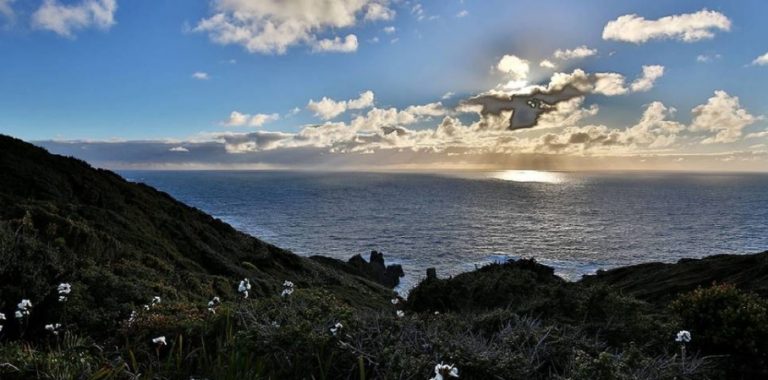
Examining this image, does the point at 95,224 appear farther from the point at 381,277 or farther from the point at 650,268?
the point at 650,268

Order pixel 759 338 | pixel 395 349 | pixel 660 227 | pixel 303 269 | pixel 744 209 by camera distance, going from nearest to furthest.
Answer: pixel 395 349
pixel 759 338
pixel 303 269
pixel 660 227
pixel 744 209

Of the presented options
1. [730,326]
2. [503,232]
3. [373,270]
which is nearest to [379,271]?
[373,270]

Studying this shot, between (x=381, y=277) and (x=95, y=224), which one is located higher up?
(x=95, y=224)

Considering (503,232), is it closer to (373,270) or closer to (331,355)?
(373,270)

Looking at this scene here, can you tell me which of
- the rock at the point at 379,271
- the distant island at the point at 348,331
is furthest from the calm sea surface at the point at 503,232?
the distant island at the point at 348,331

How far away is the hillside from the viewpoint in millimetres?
8688

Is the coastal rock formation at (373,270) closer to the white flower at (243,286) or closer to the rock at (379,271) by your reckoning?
the rock at (379,271)

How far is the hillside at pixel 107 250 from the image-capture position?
28.5 feet

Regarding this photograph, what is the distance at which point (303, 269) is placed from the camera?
1229 inches

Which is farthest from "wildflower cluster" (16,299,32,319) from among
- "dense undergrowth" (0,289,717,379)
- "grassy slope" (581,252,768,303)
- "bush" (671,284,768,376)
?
"grassy slope" (581,252,768,303)

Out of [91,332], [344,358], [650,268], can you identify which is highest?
[344,358]

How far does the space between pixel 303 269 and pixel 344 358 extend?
87.1 feet

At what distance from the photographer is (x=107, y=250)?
659 inches

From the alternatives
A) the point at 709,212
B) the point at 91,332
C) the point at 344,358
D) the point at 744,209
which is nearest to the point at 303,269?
the point at 91,332
